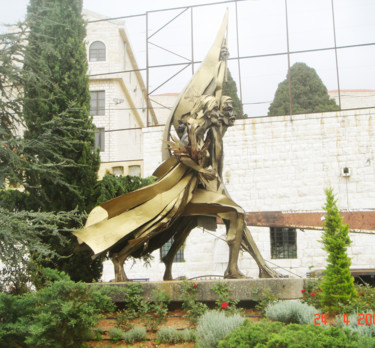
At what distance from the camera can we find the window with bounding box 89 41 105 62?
31.3 meters

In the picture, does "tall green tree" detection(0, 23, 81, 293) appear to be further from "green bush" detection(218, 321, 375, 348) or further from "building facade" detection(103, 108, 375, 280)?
"building facade" detection(103, 108, 375, 280)

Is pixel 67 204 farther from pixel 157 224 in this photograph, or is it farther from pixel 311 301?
pixel 311 301

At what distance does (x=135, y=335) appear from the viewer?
860cm

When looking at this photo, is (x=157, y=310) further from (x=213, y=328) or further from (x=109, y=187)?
(x=109, y=187)

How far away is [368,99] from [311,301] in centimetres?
2926

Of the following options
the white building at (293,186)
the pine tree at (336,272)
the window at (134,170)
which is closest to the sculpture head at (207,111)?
the pine tree at (336,272)

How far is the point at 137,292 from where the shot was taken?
9.56 m

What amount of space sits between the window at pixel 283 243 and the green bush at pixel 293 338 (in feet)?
46.7

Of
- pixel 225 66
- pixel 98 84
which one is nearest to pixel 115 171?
pixel 98 84

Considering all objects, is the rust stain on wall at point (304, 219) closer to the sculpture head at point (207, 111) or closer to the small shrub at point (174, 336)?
the sculpture head at point (207, 111)

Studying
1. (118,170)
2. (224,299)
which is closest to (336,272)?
(224,299)

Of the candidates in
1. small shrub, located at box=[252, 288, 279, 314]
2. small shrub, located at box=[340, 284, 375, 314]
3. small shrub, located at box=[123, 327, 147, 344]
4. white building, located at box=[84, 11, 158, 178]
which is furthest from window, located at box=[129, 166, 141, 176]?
small shrub, located at box=[123, 327, 147, 344]

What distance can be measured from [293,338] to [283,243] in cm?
1519

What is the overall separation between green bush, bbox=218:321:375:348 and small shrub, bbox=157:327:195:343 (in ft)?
4.29
